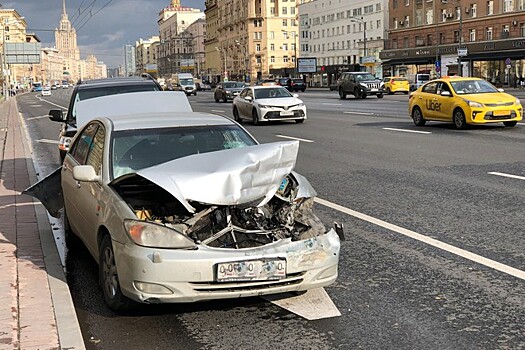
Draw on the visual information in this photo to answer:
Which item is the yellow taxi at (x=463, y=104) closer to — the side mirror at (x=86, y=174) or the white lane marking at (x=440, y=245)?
the white lane marking at (x=440, y=245)

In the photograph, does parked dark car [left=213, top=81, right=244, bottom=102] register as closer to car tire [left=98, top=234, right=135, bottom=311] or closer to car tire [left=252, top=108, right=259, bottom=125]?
car tire [left=252, top=108, right=259, bottom=125]

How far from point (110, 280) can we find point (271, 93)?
20.8 meters

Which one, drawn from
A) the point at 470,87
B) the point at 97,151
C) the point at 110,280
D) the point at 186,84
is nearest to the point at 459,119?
the point at 470,87

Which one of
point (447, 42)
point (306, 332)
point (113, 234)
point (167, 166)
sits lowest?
point (306, 332)

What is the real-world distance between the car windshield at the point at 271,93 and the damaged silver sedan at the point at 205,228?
19.6m

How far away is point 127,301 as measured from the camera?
5145mm

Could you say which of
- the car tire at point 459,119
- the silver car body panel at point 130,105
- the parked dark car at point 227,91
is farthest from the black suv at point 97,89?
the parked dark car at point 227,91

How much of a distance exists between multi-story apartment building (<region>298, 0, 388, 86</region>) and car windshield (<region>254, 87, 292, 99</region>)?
6517 centimetres

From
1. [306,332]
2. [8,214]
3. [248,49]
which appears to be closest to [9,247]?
[8,214]

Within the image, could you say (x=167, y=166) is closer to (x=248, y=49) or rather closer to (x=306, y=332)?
(x=306, y=332)

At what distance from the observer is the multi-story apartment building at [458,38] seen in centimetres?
6819

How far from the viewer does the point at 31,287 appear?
5.65 m

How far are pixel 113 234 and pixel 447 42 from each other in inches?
3120

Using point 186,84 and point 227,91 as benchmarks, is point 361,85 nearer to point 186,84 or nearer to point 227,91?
point 227,91
